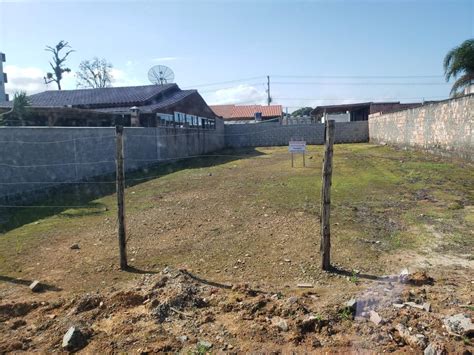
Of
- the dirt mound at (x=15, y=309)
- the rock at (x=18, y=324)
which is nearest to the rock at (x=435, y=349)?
the rock at (x=18, y=324)

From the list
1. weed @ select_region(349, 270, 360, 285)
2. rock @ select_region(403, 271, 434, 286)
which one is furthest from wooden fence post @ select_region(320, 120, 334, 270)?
rock @ select_region(403, 271, 434, 286)

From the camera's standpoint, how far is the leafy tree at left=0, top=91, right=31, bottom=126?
43.9 ft

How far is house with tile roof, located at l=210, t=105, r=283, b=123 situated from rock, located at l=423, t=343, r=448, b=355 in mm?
37670

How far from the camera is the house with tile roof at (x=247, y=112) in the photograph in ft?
135

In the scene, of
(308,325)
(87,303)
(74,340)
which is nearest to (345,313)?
(308,325)

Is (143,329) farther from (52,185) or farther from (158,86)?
(158,86)

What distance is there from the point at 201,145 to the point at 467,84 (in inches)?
568

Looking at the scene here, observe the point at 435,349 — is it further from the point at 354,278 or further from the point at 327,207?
the point at 327,207

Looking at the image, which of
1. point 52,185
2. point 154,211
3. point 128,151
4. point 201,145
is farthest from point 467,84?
point 52,185

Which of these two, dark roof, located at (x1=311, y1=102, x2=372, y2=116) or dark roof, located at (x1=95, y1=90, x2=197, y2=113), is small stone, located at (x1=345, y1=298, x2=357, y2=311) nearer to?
dark roof, located at (x1=95, y1=90, x2=197, y2=113)

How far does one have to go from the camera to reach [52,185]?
34.4 ft

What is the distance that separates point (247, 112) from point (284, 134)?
14.3m

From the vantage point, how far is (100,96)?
23.0 m

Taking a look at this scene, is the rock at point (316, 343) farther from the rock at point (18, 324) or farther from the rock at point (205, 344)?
the rock at point (18, 324)
